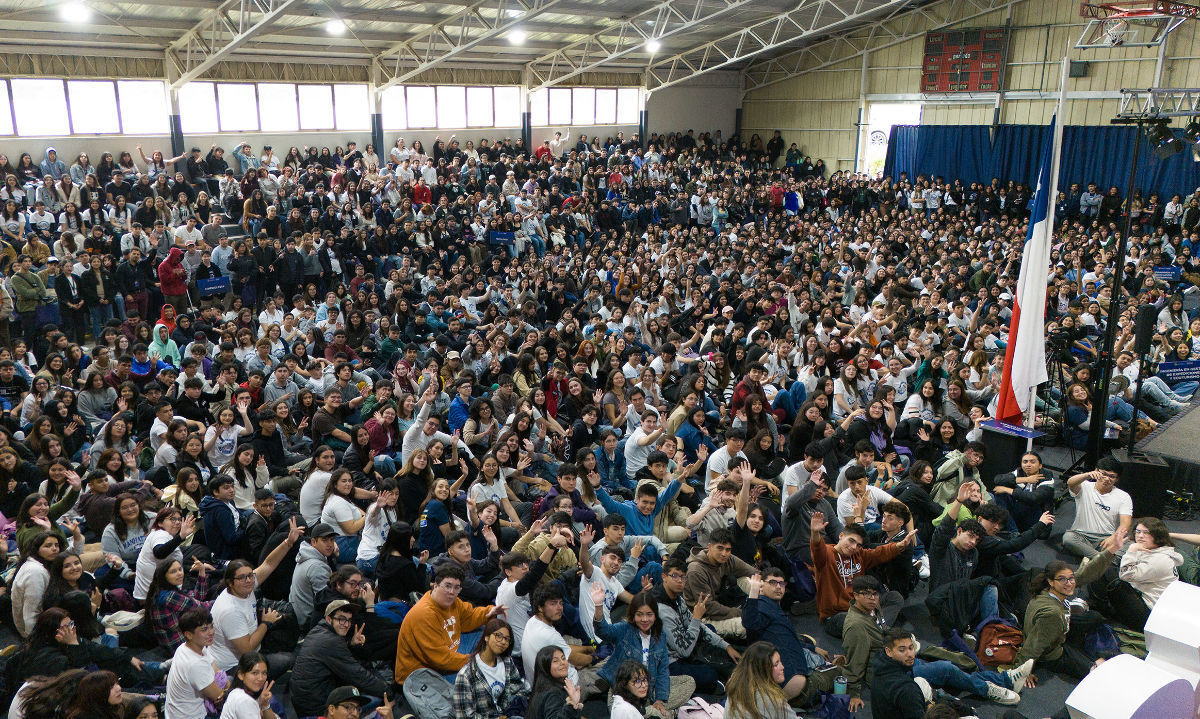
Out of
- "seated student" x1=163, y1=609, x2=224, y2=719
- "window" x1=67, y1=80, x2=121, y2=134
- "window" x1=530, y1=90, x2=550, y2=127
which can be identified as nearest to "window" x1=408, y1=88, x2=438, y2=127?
"window" x1=530, y1=90, x2=550, y2=127

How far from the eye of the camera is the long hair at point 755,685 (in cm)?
413

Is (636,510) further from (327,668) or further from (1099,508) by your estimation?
(1099,508)

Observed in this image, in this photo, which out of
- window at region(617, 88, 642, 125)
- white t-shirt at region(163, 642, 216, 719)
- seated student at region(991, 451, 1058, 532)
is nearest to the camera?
white t-shirt at region(163, 642, 216, 719)

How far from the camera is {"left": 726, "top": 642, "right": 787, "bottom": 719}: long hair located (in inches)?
163

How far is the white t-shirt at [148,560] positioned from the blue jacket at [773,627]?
3452 mm

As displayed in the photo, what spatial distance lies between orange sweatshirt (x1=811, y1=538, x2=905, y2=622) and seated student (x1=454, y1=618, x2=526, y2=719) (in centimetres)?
230

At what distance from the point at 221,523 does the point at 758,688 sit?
367 centimetres

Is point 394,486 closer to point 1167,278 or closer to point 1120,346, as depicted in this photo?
point 1120,346

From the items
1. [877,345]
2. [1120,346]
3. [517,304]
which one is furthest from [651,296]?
[1120,346]

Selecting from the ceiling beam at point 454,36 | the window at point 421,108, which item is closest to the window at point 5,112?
the ceiling beam at point 454,36

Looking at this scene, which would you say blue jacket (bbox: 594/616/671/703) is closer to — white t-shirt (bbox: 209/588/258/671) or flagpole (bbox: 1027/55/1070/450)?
white t-shirt (bbox: 209/588/258/671)

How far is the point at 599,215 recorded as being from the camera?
65.9 ft

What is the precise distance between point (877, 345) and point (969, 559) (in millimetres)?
5107

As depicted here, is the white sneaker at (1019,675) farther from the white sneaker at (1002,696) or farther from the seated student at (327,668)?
the seated student at (327,668)
